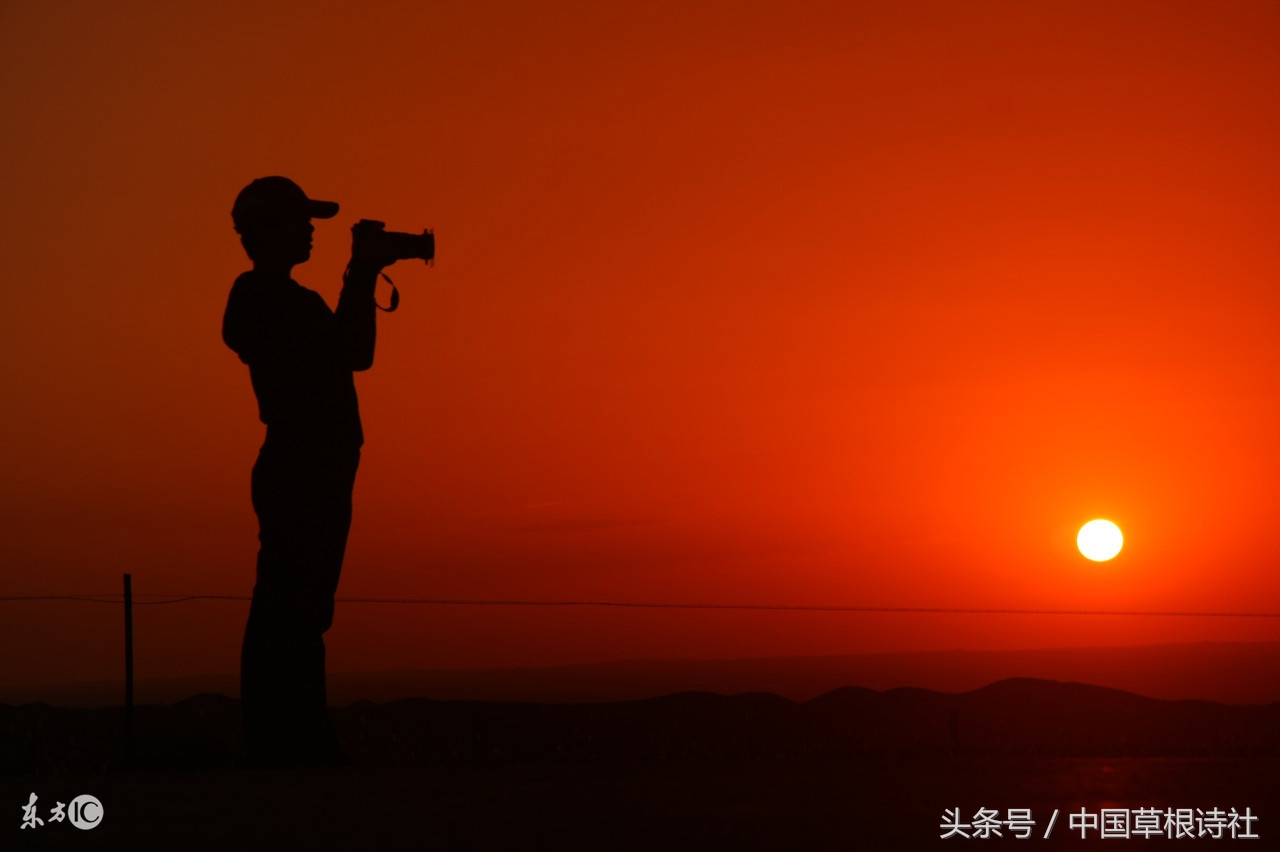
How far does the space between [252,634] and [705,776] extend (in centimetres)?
349

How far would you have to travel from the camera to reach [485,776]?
7520 mm

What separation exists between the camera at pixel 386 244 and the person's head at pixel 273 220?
1.09ft

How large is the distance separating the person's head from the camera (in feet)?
1.09

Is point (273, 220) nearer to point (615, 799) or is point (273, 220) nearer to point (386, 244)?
point (386, 244)

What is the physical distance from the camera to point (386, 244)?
9.69m

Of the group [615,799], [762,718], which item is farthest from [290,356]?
[762,718]

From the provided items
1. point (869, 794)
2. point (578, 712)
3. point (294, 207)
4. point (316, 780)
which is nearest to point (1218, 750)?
point (869, 794)

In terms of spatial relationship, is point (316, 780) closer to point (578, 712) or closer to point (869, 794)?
point (869, 794)

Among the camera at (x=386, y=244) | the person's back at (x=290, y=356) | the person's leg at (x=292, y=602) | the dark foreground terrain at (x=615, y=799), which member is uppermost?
the camera at (x=386, y=244)

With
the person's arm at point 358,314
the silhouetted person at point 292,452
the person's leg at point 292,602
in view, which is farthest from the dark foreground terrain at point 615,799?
the person's arm at point 358,314

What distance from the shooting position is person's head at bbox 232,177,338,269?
372 inches

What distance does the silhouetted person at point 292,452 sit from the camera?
9156mm

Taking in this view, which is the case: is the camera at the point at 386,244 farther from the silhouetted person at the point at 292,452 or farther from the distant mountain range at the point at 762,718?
the distant mountain range at the point at 762,718

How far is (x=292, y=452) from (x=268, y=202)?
165 cm
